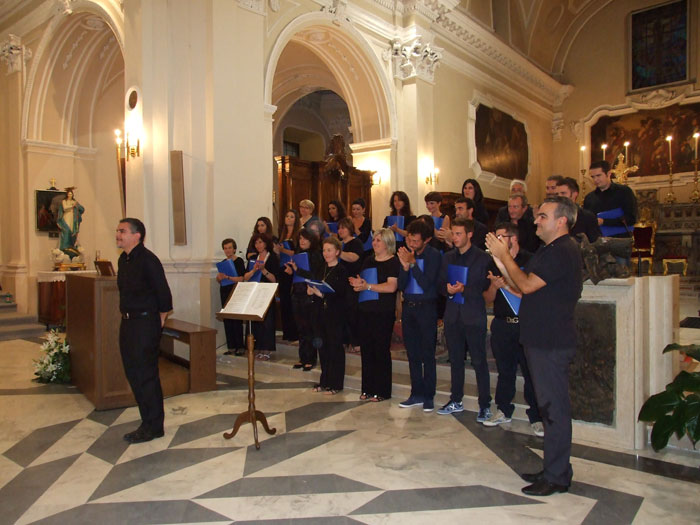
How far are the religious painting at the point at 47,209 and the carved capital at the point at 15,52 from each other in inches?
99.8

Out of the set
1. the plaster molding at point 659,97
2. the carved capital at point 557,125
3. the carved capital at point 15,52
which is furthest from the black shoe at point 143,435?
the carved capital at point 557,125

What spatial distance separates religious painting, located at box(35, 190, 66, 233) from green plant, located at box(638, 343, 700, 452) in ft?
34.6

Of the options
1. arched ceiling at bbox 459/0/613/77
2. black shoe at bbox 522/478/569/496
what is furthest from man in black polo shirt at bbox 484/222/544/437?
arched ceiling at bbox 459/0/613/77

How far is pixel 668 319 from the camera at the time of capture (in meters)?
3.84

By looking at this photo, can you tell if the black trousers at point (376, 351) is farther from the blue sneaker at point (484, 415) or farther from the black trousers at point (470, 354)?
the blue sneaker at point (484, 415)

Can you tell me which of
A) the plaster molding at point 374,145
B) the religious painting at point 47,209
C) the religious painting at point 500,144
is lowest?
the religious painting at point 47,209

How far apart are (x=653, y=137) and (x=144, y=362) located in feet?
54.2

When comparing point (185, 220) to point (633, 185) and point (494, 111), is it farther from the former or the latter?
point (633, 185)

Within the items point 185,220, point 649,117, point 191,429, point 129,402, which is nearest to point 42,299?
point 185,220

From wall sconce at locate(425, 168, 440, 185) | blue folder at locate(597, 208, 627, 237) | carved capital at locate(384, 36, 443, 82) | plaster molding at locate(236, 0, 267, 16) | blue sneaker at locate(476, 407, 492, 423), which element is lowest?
blue sneaker at locate(476, 407, 492, 423)

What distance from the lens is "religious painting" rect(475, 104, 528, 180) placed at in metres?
13.5

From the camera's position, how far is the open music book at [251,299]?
3.65 meters

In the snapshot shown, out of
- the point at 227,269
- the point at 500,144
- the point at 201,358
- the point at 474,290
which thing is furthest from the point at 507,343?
the point at 500,144

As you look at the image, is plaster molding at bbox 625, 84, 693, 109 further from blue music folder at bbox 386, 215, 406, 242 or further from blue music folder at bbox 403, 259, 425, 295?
blue music folder at bbox 403, 259, 425, 295
